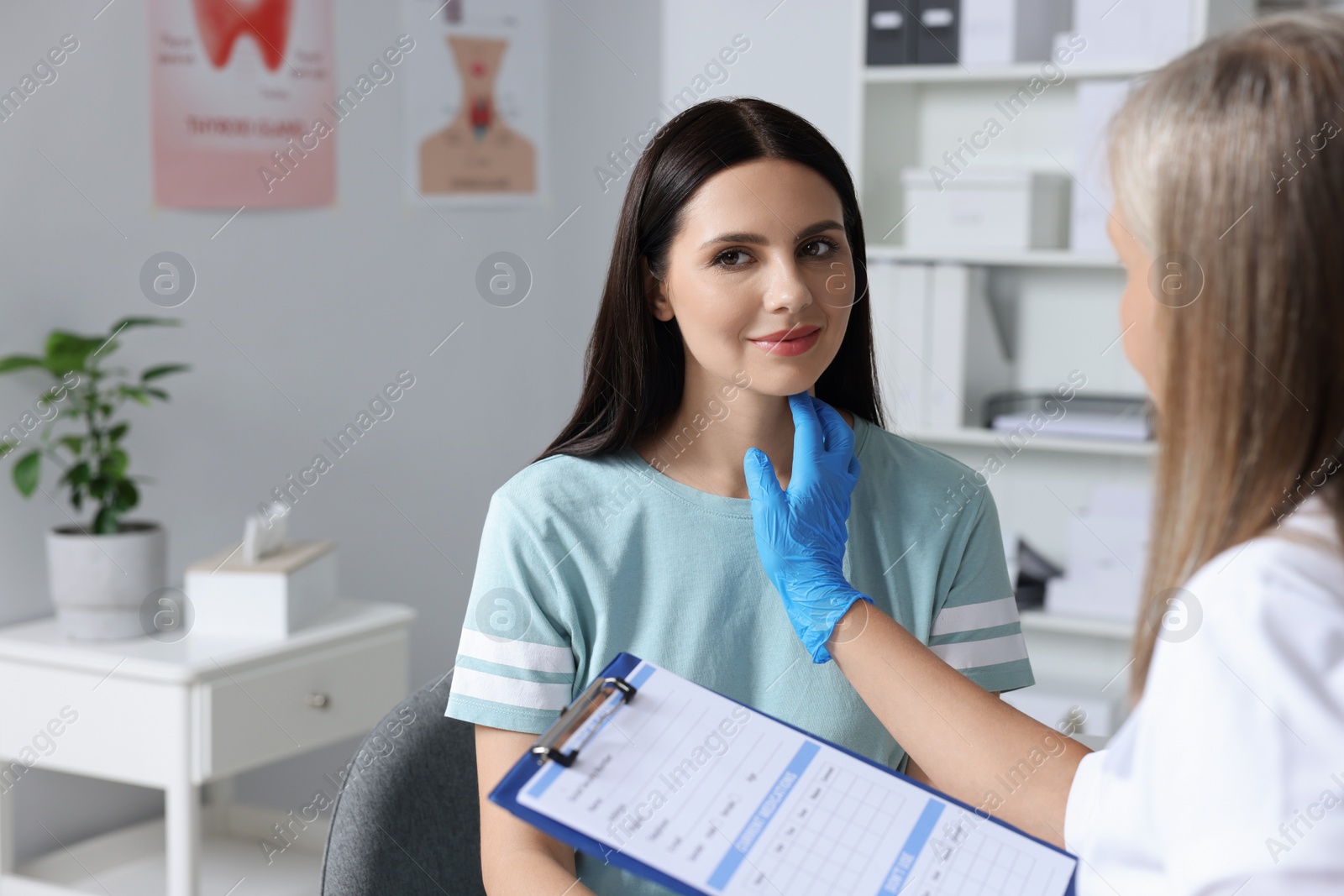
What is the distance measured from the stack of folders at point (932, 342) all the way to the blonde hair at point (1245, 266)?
6.44 feet

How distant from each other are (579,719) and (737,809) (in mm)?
124

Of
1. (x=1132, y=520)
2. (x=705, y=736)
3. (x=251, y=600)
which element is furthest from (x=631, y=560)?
(x=1132, y=520)

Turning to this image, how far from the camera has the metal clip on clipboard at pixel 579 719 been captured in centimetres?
83

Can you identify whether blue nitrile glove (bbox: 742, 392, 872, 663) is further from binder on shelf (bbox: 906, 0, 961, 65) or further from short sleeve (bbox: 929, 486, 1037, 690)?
binder on shelf (bbox: 906, 0, 961, 65)

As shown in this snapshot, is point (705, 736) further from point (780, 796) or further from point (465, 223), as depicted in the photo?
point (465, 223)

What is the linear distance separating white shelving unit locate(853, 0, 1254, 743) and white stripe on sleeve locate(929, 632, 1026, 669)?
1.49 m

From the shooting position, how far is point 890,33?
2.71 m

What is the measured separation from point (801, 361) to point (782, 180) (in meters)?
0.18

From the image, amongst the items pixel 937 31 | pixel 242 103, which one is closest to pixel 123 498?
pixel 242 103

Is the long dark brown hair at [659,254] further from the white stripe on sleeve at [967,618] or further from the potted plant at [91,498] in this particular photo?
the potted plant at [91,498]

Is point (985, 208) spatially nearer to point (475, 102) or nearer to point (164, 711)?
point (475, 102)

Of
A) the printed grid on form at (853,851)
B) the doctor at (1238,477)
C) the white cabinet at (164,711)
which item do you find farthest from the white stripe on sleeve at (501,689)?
the white cabinet at (164,711)

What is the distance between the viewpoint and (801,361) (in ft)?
4.06

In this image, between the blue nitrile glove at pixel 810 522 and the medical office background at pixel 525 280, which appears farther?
the medical office background at pixel 525 280
